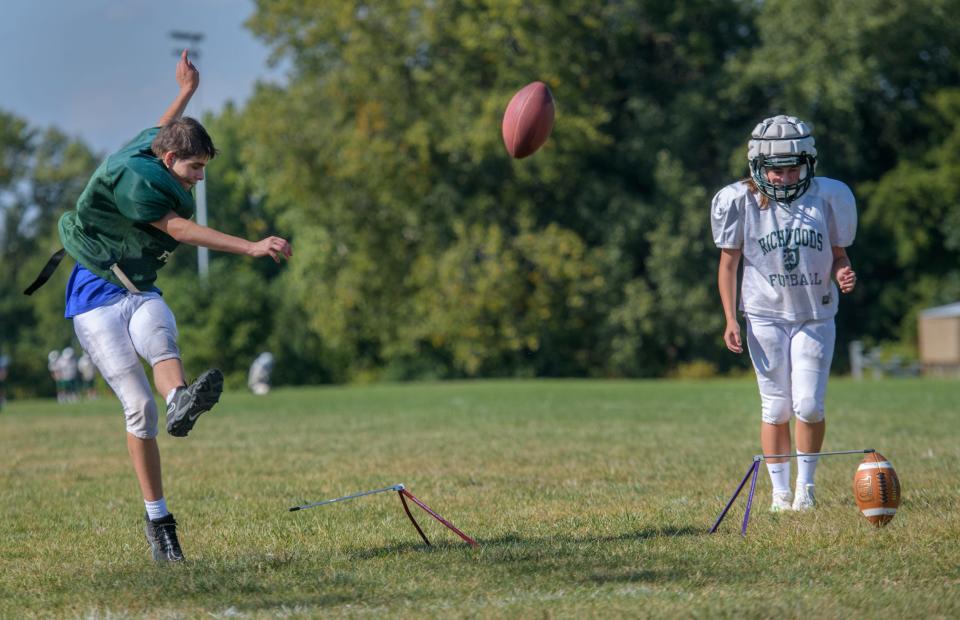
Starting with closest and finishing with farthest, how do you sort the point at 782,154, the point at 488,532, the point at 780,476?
the point at 488,532 → the point at 782,154 → the point at 780,476

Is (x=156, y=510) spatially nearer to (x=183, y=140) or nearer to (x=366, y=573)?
(x=366, y=573)

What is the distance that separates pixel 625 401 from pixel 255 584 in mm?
14369

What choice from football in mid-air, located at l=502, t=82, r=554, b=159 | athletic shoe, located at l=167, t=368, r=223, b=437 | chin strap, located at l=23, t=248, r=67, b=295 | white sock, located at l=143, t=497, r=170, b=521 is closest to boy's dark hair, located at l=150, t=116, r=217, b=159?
chin strap, located at l=23, t=248, r=67, b=295

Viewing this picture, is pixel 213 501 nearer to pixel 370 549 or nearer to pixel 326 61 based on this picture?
pixel 370 549

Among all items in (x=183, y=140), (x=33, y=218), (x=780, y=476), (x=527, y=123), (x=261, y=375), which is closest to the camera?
(x=183, y=140)

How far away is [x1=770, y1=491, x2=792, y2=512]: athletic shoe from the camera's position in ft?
21.7

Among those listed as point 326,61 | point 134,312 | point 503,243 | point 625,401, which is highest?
point 326,61

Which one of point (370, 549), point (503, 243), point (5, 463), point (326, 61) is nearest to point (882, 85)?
point (503, 243)

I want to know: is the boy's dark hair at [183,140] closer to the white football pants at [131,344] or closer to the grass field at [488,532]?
the white football pants at [131,344]

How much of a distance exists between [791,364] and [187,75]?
3559 millimetres

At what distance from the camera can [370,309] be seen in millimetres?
38281

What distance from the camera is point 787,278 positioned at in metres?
6.69

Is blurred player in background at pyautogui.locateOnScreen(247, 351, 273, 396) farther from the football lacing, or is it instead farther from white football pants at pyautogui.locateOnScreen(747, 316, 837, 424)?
the football lacing

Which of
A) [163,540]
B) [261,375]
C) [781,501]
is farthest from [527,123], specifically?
[261,375]
